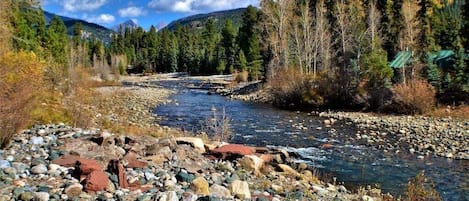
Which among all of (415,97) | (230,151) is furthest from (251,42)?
(230,151)

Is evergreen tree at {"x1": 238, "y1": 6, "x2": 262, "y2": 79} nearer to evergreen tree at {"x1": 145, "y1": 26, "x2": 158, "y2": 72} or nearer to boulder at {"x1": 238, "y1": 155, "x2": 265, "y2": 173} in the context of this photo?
evergreen tree at {"x1": 145, "y1": 26, "x2": 158, "y2": 72}

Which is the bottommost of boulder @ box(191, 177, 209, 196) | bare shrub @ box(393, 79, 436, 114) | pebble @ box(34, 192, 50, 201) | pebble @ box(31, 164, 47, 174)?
boulder @ box(191, 177, 209, 196)

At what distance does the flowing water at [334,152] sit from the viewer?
1348cm

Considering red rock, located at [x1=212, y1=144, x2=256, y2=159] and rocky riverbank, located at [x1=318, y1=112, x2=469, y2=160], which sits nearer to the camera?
red rock, located at [x1=212, y1=144, x2=256, y2=159]

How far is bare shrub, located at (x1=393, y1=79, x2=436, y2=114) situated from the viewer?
2850 centimetres

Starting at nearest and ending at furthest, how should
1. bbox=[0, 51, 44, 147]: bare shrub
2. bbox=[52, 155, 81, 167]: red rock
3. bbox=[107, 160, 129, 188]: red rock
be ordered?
bbox=[107, 160, 129, 188]: red rock < bbox=[52, 155, 81, 167]: red rock < bbox=[0, 51, 44, 147]: bare shrub

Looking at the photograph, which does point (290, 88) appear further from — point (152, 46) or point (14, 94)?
point (152, 46)

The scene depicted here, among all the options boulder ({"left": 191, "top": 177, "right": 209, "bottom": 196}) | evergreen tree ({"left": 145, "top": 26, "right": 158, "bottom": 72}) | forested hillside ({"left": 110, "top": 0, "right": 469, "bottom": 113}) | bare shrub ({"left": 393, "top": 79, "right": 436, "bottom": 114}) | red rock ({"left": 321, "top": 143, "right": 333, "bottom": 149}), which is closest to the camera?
boulder ({"left": 191, "top": 177, "right": 209, "bottom": 196})

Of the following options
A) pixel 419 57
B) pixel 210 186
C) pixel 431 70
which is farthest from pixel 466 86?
pixel 210 186

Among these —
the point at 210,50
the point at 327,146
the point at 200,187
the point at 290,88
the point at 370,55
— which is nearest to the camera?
the point at 200,187

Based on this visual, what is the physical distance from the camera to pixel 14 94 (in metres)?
10.3

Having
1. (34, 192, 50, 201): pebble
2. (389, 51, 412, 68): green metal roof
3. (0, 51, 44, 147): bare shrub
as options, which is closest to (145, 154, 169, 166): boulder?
(0, 51, 44, 147): bare shrub

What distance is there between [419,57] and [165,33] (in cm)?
8401

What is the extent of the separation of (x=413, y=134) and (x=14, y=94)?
1742cm
